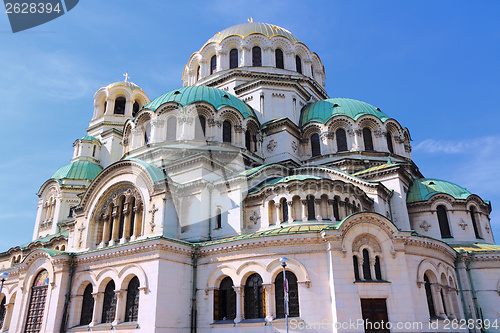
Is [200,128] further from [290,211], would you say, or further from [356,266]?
[356,266]

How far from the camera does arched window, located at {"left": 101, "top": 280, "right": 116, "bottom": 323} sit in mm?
19358

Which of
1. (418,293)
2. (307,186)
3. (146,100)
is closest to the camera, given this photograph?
(418,293)

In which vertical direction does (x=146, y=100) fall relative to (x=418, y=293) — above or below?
above

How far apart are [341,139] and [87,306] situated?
20319 millimetres

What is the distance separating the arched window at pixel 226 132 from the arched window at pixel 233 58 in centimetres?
919

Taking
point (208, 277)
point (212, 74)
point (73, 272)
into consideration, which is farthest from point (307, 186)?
point (212, 74)

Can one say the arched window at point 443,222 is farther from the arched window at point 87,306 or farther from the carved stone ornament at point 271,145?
the arched window at point 87,306

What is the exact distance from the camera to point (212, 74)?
3528cm

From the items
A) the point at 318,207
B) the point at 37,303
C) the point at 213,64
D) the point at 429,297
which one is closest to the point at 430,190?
the point at 429,297

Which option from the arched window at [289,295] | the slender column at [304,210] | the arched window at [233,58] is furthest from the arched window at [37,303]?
the arched window at [233,58]

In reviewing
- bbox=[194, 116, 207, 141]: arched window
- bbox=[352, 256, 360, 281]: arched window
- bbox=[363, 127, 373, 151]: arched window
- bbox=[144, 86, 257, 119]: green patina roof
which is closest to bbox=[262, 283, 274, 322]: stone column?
bbox=[352, 256, 360, 281]: arched window

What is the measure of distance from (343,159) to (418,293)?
41.4ft

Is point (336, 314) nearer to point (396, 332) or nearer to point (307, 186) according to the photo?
Result: point (396, 332)

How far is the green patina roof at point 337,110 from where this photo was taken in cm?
3056
